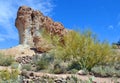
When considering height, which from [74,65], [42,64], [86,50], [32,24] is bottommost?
[74,65]

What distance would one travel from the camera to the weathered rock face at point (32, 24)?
30.3m

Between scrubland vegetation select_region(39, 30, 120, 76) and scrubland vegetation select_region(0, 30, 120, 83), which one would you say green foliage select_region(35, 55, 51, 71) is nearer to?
scrubland vegetation select_region(0, 30, 120, 83)

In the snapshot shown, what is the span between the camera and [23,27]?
30.9 metres

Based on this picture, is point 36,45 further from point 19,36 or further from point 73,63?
point 73,63

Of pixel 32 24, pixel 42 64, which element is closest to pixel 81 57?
pixel 42 64

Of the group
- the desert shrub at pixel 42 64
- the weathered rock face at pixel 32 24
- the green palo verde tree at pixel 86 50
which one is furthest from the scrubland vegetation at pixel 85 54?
the weathered rock face at pixel 32 24

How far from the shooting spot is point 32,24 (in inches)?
1207

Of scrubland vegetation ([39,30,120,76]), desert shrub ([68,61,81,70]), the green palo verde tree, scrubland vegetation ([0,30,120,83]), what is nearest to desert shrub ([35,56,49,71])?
scrubland vegetation ([0,30,120,83])

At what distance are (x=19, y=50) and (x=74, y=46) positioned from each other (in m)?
10.9

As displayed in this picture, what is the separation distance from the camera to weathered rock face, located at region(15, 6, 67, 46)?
3028 cm

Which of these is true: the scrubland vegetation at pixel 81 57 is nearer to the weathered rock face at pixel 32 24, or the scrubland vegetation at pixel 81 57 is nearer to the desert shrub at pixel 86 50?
the desert shrub at pixel 86 50

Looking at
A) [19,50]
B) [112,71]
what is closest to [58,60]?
[112,71]

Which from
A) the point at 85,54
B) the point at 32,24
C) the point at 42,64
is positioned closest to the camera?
the point at 85,54

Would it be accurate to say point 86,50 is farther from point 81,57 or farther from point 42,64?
point 42,64
